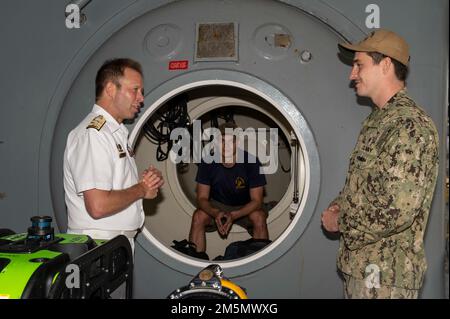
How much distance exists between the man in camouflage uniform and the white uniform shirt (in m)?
0.78

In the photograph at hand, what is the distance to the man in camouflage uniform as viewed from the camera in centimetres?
138

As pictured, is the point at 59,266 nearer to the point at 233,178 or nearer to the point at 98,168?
the point at 98,168

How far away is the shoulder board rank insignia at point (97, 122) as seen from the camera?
5.41 ft

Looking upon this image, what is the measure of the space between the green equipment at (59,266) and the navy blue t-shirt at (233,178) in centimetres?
187

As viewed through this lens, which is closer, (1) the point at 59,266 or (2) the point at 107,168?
(1) the point at 59,266

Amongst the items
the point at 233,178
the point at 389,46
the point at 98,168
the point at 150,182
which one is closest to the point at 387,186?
the point at 389,46

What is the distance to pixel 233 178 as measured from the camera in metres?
3.35

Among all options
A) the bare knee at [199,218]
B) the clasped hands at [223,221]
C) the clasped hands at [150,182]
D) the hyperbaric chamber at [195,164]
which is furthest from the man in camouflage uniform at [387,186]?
the bare knee at [199,218]

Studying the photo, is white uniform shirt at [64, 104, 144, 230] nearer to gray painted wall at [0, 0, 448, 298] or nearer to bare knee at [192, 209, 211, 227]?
gray painted wall at [0, 0, 448, 298]

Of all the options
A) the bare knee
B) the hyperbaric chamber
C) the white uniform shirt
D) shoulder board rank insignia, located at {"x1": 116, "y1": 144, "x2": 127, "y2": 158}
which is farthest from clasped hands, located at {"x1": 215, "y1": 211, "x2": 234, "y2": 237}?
shoulder board rank insignia, located at {"x1": 116, "y1": 144, "x2": 127, "y2": 158}

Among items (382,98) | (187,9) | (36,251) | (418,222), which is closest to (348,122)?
(382,98)

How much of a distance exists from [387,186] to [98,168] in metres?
0.93

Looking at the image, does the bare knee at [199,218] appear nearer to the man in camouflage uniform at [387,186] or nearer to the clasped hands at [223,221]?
the clasped hands at [223,221]
